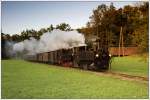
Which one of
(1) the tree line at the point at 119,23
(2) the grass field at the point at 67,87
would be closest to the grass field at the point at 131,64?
(1) the tree line at the point at 119,23

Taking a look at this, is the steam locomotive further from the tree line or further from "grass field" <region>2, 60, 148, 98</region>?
the tree line

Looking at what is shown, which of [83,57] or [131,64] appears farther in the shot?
[83,57]

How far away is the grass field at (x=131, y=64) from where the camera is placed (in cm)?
1219

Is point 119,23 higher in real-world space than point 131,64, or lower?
higher

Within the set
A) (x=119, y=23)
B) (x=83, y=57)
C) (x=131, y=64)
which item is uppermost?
(x=119, y=23)

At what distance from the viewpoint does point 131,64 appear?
578 inches

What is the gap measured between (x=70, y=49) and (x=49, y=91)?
6.84 m

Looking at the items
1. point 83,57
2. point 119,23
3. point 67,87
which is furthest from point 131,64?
point 67,87

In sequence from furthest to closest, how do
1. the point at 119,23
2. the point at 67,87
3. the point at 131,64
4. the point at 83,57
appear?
the point at 83,57
the point at 131,64
the point at 119,23
the point at 67,87

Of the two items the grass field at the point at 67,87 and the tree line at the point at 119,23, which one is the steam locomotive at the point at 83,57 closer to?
the grass field at the point at 67,87

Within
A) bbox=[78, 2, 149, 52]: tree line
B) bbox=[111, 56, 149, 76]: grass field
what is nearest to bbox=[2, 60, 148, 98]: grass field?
bbox=[111, 56, 149, 76]: grass field

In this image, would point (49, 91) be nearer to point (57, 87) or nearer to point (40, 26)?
point (57, 87)

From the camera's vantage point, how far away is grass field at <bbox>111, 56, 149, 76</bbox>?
1219 cm

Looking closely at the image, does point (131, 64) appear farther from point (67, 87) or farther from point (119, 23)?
point (67, 87)
